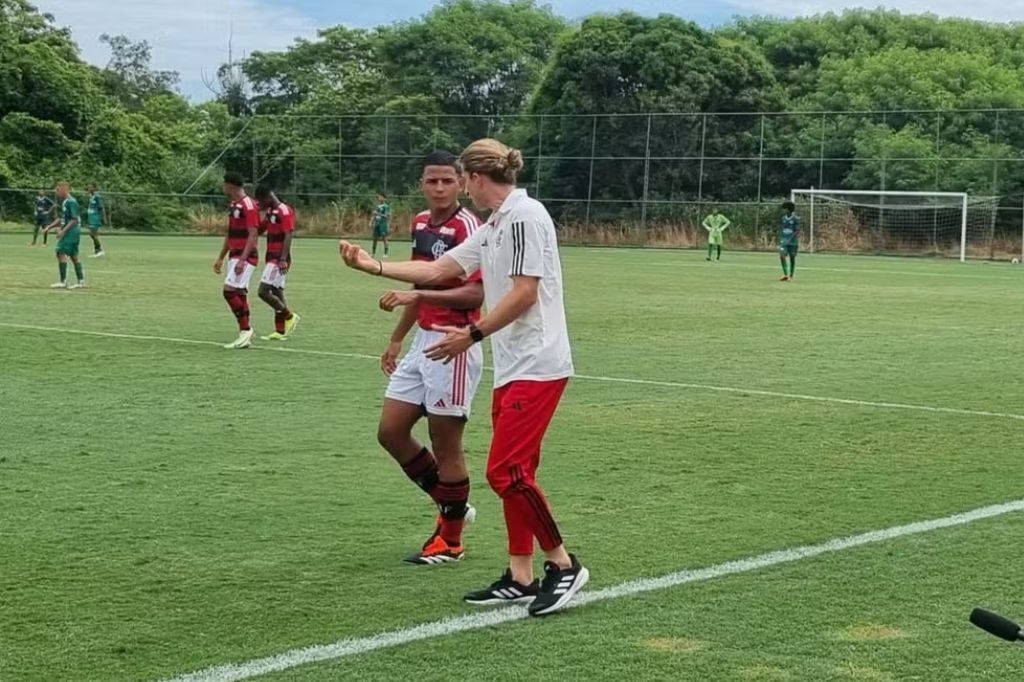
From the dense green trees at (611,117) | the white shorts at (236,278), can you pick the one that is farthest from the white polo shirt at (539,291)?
the dense green trees at (611,117)

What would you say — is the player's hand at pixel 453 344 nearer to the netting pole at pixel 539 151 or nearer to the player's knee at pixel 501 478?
the player's knee at pixel 501 478

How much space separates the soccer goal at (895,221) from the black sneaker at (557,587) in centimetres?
4594

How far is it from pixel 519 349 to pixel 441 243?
1530 millimetres

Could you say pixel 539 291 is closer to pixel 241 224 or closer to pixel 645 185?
pixel 241 224

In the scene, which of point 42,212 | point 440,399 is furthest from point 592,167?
point 440,399

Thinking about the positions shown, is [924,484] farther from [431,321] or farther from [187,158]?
[187,158]

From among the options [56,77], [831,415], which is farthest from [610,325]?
[56,77]

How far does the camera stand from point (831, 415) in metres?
11.8

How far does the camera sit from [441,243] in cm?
748

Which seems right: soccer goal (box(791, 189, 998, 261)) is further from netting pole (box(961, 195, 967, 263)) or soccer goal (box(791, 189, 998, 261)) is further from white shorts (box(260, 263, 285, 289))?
white shorts (box(260, 263, 285, 289))

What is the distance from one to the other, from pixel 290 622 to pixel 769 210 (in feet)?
170

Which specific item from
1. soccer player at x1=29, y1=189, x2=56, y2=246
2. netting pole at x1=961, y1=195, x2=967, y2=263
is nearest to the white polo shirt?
soccer player at x1=29, y1=189, x2=56, y2=246

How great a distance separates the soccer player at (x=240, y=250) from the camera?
1684 cm

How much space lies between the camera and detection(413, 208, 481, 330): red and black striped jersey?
708cm
